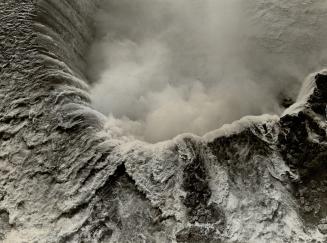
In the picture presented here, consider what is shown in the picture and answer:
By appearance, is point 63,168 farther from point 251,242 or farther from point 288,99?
point 288,99

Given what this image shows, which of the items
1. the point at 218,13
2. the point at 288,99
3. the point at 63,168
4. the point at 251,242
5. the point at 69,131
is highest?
the point at 218,13

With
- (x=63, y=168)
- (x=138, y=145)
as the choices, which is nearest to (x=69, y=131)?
(x=63, y=168)

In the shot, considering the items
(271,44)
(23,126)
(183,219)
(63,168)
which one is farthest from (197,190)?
(271,44)

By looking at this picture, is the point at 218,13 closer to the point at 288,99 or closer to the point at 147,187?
the point at 288,99

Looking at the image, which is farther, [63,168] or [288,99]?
[288,99]

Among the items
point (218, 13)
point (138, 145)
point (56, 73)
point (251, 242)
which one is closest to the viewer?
point (251, 242)

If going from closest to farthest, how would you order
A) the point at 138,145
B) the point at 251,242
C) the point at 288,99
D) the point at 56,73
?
the point at 251,242
the point at 138,145
the point at 56,73
the point at 288,99

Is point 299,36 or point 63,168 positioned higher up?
point 299,36
